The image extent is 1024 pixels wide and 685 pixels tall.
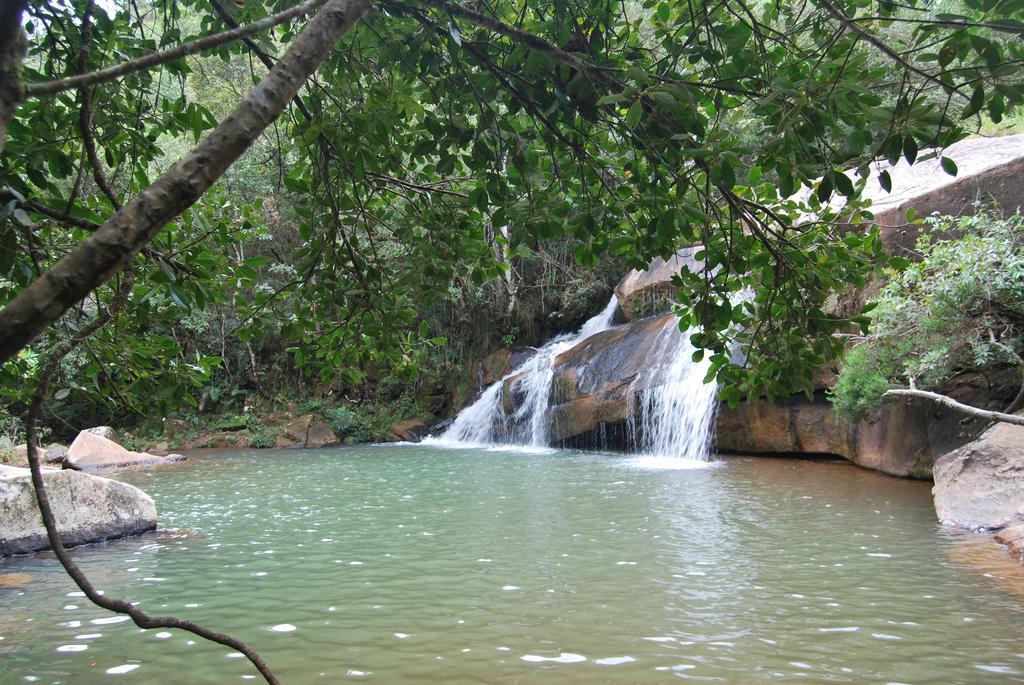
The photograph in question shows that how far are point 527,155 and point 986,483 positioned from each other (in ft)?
19.7

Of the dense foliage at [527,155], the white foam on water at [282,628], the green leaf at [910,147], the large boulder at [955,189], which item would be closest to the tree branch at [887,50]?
the dense foliage at [527,155]

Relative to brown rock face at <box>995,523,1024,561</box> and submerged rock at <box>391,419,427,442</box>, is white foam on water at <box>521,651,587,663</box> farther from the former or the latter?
submerged rock at <box>391,419,427,442</box>

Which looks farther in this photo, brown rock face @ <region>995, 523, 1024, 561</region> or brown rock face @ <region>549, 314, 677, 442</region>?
brown rock face @ <region>549, 314, 677, 442</region>

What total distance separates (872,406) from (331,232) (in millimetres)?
7824

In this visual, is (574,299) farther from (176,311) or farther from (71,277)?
(71,277)

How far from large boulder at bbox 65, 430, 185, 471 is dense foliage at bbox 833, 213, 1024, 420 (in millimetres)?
13073

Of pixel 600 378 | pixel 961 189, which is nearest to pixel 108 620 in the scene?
pixel 600 378

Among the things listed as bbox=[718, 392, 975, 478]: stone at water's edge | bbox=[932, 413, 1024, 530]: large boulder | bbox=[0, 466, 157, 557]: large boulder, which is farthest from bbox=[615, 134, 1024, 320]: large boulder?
bbox=[0, 466, 157, 557]: large boulder

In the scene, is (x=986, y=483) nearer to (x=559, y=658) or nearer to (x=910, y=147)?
(x=559, y=658)

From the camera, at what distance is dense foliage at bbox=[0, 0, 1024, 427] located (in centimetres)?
225

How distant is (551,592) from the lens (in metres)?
4.95

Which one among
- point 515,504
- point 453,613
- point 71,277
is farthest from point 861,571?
point 71,277

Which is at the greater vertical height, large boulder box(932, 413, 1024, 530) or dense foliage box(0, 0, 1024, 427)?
dense foliage box(0, 0, 1024, 427)

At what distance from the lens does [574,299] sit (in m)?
18.8
